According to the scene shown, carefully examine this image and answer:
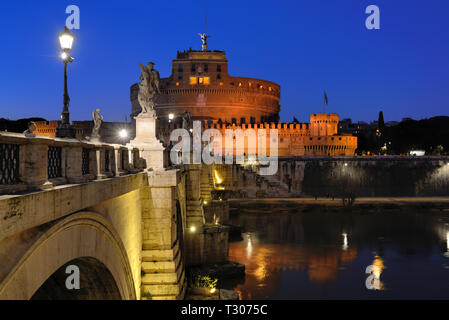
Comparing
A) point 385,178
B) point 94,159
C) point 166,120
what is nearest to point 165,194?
point 94,159

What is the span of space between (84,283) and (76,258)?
1448 millimetres

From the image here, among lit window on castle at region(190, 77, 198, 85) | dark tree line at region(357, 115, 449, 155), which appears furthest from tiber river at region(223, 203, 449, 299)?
dark tree line at region(357, 115, 449, 155)

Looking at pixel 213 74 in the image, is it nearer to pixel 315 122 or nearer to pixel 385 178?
pixel 315 122

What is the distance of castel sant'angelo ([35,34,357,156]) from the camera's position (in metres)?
59.6

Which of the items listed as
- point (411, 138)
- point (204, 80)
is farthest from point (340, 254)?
point (411, 138)

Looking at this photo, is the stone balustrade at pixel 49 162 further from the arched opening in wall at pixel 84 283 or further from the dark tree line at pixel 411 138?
the dark tree line at pixel 411 138

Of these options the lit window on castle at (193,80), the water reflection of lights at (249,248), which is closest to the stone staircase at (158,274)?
the water reflection of lights at (249,248)

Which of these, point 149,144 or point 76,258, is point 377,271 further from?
point 76,258

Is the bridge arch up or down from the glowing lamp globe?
down

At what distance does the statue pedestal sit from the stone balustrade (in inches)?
92.0

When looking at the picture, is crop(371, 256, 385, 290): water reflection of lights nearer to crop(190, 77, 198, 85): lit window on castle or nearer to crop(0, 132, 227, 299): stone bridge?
crop(0, 132, 227, 299): stone bridge

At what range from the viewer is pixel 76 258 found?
18.2ft

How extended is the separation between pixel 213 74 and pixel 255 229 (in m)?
41.5

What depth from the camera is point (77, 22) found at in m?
8.62
